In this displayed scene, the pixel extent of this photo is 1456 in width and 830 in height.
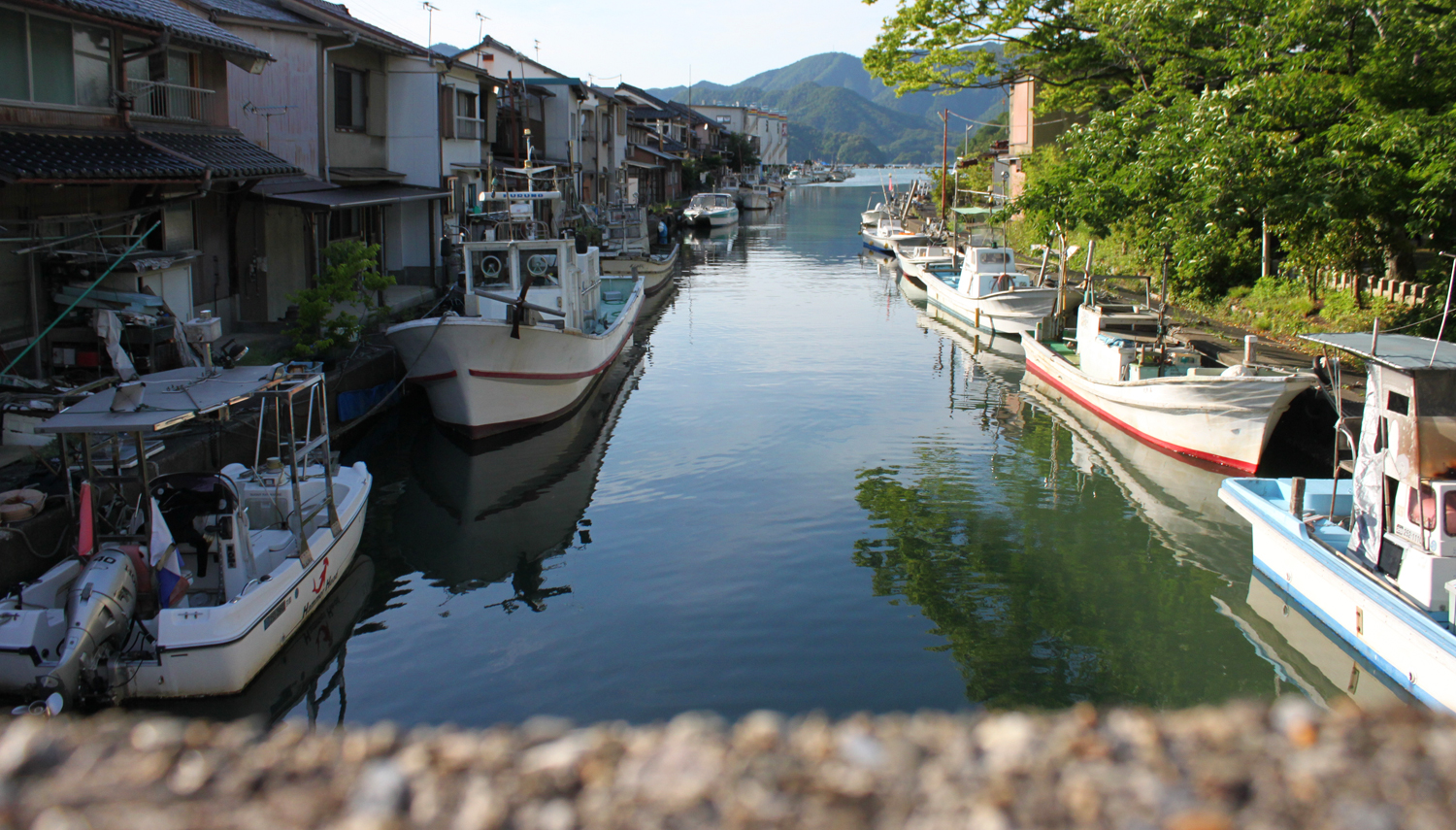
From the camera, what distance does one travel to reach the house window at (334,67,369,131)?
2184 cm

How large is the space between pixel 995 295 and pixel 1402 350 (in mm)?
16168

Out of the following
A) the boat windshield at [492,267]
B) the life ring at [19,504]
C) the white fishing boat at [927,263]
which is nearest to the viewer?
the life ring at [19,504]

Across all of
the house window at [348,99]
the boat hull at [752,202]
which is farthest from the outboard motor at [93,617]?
the boat hull at [752,202]

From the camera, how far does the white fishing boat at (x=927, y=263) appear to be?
32.1 m

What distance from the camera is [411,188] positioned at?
78.1 ft

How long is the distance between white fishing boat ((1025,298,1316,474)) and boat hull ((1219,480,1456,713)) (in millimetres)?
2540

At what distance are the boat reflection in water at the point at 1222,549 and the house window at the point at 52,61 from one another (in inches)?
563

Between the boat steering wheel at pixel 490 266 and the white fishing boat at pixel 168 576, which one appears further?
the boat steering wheel at pixel 490 266

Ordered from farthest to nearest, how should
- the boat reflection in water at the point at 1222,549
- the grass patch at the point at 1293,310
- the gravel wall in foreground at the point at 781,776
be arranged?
1. the grass patch at the point at 1293,310
2. the boat reflection in water at the point at 1222,549
3. the gravel wall in foreground at the point at 781,776

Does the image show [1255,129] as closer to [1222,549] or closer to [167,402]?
[1222,549]

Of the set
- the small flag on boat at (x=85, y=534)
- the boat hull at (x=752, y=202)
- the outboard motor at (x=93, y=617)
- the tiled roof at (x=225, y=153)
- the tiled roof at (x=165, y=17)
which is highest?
the boat hull at (x=752, y=202)

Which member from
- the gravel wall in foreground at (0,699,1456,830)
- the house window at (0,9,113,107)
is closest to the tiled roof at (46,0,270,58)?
the house window at (0,9,113,107)

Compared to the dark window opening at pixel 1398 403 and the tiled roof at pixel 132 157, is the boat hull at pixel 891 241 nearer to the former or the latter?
the tiled roof at pixel 132 157

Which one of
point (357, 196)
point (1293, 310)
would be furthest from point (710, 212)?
point (1293, 310)
